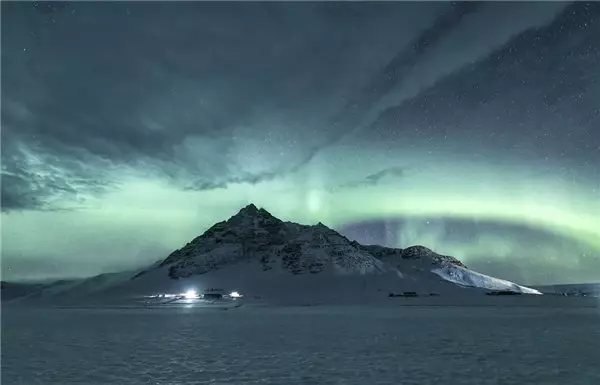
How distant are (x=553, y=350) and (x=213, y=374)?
34116 millimetres

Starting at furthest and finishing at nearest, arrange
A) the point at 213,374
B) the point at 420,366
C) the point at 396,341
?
1. the point at 396,341
2. the point at 420,366
3. the point at 213,374

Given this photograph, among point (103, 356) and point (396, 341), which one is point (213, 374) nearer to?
point (103, 356)

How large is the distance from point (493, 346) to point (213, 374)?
1296 inches

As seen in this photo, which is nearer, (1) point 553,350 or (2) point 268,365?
(2) point 268,365

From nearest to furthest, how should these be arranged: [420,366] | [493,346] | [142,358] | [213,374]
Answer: [213,374], [420,366], [142,358], [493,346]

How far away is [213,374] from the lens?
3981 centimetres

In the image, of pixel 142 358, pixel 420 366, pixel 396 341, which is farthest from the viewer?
pixel 396 341

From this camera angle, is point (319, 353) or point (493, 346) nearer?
point (319, 353)

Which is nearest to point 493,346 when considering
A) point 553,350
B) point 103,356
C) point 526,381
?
point 553,350

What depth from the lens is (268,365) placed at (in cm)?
4453

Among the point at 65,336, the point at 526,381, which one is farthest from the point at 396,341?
the point at 65,336

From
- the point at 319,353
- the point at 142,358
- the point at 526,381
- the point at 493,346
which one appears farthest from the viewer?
the point at 493,346

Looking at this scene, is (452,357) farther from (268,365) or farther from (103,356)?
(103,356)

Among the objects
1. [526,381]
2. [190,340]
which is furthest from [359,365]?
[190,340]
